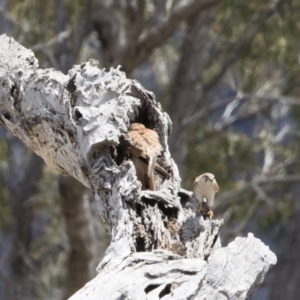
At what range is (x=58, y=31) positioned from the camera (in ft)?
26.8

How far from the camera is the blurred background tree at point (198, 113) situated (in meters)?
7.80

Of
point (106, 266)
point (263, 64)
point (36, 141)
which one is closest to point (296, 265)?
point (263, 64)

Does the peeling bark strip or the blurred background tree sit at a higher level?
the blurred background tree

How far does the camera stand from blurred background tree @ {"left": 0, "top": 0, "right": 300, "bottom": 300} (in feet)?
25.6

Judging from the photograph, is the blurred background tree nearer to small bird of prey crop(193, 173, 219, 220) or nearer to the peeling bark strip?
the peeling bark strip

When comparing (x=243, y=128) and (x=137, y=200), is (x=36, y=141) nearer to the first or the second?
(x=137, y=200)

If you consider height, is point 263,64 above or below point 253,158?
above

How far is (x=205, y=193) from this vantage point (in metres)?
3.10

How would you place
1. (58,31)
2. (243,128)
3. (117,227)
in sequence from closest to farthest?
(117,227) → (58,31) → (243,128)

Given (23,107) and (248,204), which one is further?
(248,204)

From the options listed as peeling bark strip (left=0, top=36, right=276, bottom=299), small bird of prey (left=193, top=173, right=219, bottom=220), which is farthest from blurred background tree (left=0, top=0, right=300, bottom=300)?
small bird of prey (left=193, top=173, right=219, bottom=220)

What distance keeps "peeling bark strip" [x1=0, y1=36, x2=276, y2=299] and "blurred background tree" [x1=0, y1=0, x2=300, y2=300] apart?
3.73m

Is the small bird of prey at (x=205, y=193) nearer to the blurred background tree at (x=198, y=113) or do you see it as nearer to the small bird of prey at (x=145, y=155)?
the small bird of prey at (x=145, y=155)

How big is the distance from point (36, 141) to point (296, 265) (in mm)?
6694
